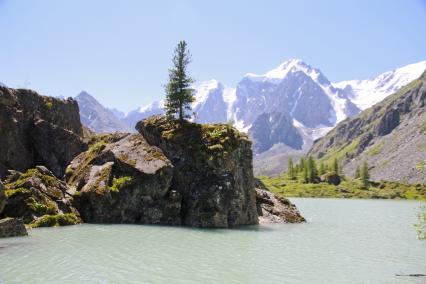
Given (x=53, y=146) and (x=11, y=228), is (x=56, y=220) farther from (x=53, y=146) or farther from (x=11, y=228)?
(x=53, y=146)

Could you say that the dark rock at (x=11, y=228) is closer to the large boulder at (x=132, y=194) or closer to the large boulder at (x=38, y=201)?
the large boulder at (x=38, y=201)

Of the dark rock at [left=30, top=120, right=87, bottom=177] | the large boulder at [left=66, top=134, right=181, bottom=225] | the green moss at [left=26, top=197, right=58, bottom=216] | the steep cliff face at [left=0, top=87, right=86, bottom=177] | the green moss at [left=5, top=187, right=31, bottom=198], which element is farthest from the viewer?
the dark rock at [left=30, top=120, right=87, bottom=177]

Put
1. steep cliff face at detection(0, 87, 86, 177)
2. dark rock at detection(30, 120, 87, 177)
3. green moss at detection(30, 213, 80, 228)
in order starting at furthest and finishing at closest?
dark rock at detection(30, 120, 87, 177) → steep cliff face at detection(0, 87, 86, 177) → green moss at detection(30, 213, 80, 228)

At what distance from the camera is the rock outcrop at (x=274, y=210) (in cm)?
6228

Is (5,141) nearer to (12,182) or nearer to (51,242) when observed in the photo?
(12,182)

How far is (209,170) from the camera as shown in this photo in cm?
→ 5506

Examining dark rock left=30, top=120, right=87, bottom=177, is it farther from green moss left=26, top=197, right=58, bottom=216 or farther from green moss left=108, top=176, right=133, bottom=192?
green moss left=26, top=197, right=58, bottom=216

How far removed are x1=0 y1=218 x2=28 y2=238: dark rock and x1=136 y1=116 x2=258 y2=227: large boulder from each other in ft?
65.3

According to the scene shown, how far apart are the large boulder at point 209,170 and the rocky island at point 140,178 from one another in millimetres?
124

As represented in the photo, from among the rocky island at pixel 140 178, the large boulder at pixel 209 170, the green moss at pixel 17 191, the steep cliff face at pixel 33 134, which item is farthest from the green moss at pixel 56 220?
the steep cliff face at pixel 33 134

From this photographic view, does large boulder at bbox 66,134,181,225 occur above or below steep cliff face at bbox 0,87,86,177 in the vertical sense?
below

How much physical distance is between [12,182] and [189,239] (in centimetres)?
2642

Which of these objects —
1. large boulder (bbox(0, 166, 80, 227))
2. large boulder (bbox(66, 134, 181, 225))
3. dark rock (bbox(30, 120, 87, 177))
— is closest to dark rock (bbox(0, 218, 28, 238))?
large boulder (bbox(0, 166, 80, 227))

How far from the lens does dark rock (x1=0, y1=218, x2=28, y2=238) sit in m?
39.3
